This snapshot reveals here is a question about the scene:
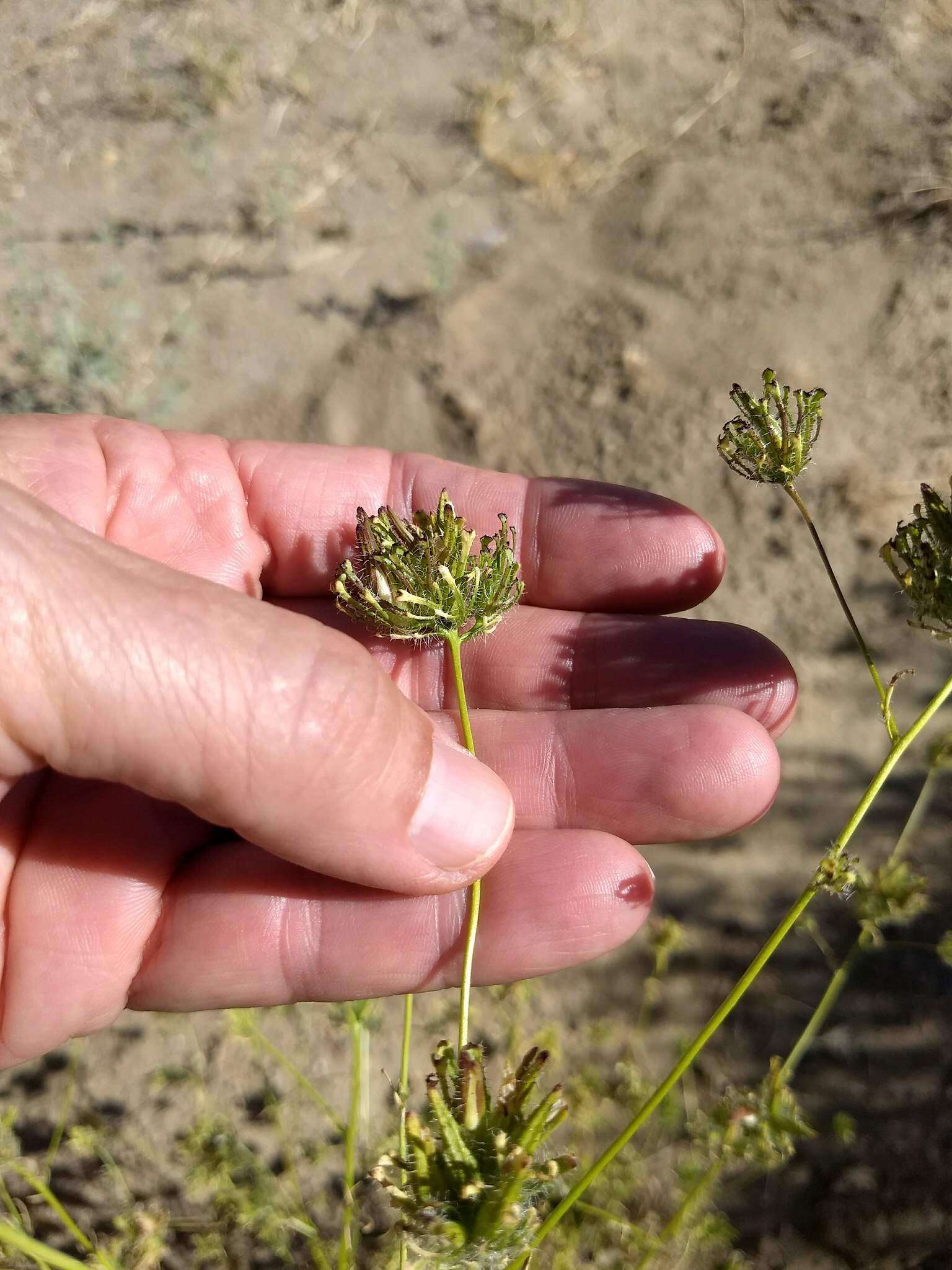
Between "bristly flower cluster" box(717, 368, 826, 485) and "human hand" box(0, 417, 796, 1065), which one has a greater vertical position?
"bristly flower cluster" box(717, 368, 826, 485)

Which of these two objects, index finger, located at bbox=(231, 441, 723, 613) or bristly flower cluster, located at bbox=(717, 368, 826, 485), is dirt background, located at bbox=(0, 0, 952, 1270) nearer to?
index finger, located at bbox=(231, 441, 723, 613)

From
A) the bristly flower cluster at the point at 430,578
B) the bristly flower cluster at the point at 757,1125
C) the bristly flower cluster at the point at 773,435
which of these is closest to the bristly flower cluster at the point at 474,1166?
the bristly flower cluster at the point at 757,1125

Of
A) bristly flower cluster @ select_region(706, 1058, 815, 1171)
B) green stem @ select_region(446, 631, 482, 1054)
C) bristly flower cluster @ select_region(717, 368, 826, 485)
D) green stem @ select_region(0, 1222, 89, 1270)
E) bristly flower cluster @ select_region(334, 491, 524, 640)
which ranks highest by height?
bristly flower cluster @ select_region(717, 368, 826, 485)

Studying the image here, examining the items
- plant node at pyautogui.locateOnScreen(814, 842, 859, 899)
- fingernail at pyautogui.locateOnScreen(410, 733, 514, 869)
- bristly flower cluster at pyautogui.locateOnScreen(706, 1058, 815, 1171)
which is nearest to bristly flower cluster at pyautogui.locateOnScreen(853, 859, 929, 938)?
plant node at pyautogui.locateOnScreen(814, 842, 859, 899)

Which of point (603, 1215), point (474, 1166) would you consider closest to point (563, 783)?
point (474, 1166)

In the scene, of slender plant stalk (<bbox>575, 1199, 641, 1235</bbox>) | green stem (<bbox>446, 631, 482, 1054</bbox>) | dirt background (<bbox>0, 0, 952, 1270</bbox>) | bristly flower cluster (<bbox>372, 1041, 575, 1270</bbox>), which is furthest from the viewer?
dirt background (<bbox>0, 0, 952, 1270</bbox>)

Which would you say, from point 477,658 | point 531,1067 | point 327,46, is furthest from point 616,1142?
point 327,46

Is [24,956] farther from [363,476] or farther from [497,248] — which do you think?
[497,248]
